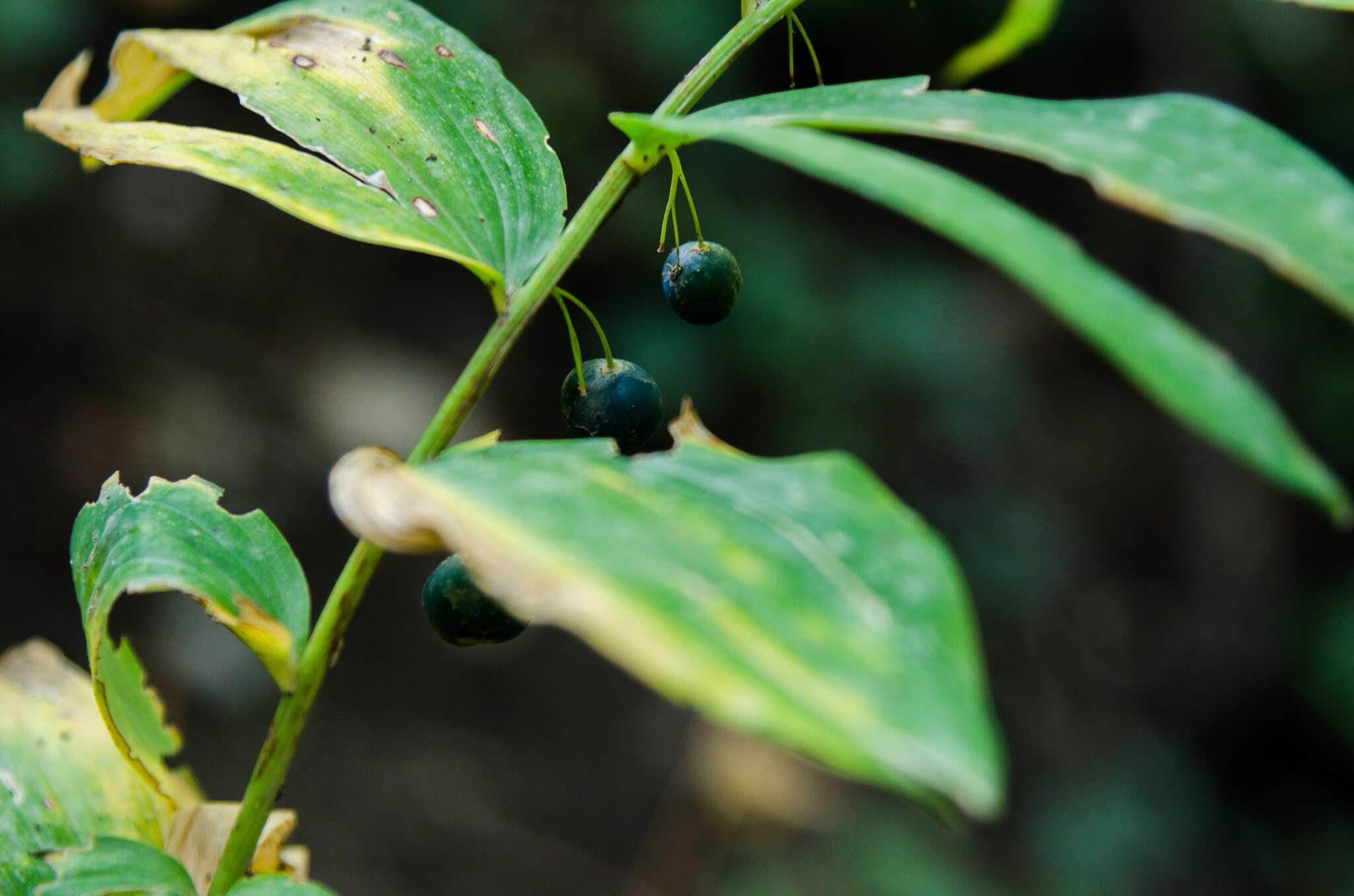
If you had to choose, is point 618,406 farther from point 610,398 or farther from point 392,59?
point 392,59

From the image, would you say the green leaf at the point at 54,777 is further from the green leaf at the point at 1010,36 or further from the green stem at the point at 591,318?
the green leaf at the point at 1010,36

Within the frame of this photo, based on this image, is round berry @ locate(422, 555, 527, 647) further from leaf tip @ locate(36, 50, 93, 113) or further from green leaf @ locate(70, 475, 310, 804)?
leaf tip @ locate(36, 50, 93, 113)

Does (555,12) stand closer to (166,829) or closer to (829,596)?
(166,829)

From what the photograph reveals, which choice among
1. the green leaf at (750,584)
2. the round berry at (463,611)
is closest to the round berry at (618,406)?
the round berry at (463,611)

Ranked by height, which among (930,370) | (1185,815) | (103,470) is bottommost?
(1185,815)

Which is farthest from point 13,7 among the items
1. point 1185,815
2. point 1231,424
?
point 1185,815

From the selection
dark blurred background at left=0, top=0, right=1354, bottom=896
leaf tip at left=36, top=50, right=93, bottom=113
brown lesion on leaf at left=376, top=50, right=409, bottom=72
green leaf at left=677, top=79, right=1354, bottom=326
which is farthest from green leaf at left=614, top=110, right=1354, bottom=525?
dark blurred background at left=0, top=0, right=1354, bottom=896
